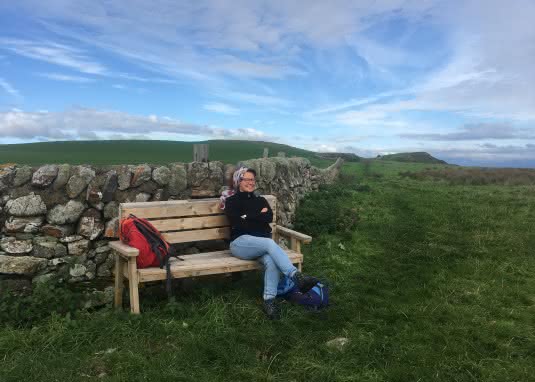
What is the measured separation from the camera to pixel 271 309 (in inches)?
186

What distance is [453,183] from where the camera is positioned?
19000 mm

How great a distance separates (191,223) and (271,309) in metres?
1.50

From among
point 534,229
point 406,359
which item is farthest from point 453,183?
point 406,359

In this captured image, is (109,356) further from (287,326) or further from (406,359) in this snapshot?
(406,359)

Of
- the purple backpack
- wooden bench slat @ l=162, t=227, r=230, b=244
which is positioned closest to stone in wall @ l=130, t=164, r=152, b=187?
wooden bench slat @ l=162, t=227, r=230, b=244

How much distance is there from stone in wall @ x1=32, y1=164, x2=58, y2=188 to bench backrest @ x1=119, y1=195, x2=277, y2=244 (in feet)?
3.09

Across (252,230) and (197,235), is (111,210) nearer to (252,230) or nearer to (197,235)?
→ (197,235)

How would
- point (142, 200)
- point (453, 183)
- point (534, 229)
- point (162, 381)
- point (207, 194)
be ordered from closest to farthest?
point (162, 381) → point (142, 200) → point (207, 194) → point (534, 229) → point (453, 183)

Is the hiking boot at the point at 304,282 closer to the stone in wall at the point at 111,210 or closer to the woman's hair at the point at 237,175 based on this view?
the woman's hair at the point at 237,175

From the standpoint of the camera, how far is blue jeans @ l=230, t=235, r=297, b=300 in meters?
4.97

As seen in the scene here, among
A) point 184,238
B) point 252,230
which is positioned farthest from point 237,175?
point 184,238

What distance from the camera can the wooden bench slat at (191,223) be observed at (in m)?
5.32

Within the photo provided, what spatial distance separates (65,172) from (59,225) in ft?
2.03

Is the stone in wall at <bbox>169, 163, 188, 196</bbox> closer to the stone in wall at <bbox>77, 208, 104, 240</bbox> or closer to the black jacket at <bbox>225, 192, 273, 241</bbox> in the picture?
the black jacket at <bbox>225, 192, 273, 241</bbox>
